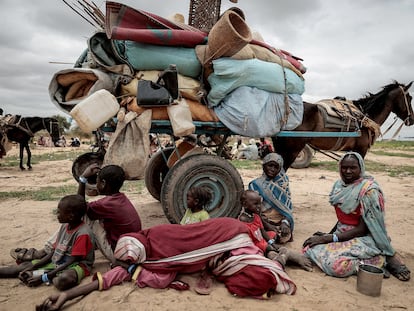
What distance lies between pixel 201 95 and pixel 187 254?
1.91 meters

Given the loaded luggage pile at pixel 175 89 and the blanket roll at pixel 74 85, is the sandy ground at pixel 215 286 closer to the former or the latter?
the loaded luggage pile at pixel 175 89

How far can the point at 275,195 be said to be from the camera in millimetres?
3877

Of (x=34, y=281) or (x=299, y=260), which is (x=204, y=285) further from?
(x=34, y=281)

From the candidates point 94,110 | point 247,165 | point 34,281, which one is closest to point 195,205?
point 94,110

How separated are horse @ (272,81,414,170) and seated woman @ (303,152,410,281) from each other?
196cm

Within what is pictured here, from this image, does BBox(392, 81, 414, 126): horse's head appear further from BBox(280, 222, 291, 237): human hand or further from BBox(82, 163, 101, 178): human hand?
BBox(82, 163, 101, 178): human hand

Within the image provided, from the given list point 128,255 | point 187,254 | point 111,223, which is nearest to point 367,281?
point 187,254

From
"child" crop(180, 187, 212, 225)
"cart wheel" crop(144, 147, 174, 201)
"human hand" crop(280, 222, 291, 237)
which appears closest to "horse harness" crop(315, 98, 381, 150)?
"human hand" crop(280, 222, 291, 237)

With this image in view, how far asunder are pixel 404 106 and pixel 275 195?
4800 millimetres

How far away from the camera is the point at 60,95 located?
→ 3.49 meters

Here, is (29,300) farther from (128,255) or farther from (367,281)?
(367,281)

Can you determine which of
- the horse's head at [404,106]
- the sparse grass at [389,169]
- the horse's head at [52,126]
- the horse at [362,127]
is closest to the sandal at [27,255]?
the horse at [362,127]

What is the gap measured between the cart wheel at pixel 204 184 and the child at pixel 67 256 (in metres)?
0.96

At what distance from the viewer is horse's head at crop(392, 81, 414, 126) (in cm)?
670
